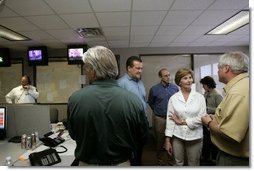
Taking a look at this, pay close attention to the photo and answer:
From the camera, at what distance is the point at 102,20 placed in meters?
1.86

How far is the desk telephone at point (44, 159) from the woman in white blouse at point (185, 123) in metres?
0.76

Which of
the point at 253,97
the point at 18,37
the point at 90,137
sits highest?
A: the point at 18,37

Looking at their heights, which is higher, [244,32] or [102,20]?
[102,20]

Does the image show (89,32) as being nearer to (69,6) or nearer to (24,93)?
(69,6)

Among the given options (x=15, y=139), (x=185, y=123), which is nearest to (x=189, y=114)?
(x=185, y=123)

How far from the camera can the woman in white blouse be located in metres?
1.33

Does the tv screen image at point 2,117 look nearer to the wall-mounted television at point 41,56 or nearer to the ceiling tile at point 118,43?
the wall-mounted television at point 41,56

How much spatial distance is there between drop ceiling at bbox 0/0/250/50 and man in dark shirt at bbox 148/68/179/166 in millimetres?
348

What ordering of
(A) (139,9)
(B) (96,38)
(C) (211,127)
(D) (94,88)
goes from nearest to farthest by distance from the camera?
1. (D) (94,88)
2. (C) (211,127)
3. (B) (96,38)
4. (A) (139,9)

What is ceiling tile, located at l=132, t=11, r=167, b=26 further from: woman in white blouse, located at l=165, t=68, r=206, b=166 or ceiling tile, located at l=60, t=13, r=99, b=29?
woman in white blouse, located at l=165, t=68, r=206, b=166

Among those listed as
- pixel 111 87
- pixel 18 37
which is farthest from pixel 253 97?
pixel 18 37

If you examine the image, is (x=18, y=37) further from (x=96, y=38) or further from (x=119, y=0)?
(x=119, y=0)

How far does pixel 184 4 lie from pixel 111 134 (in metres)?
1.33

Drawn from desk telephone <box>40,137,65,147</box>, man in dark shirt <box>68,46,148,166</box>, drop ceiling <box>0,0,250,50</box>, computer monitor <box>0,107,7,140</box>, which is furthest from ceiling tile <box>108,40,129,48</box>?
computer monitor <box>0,107,7,140</box>
